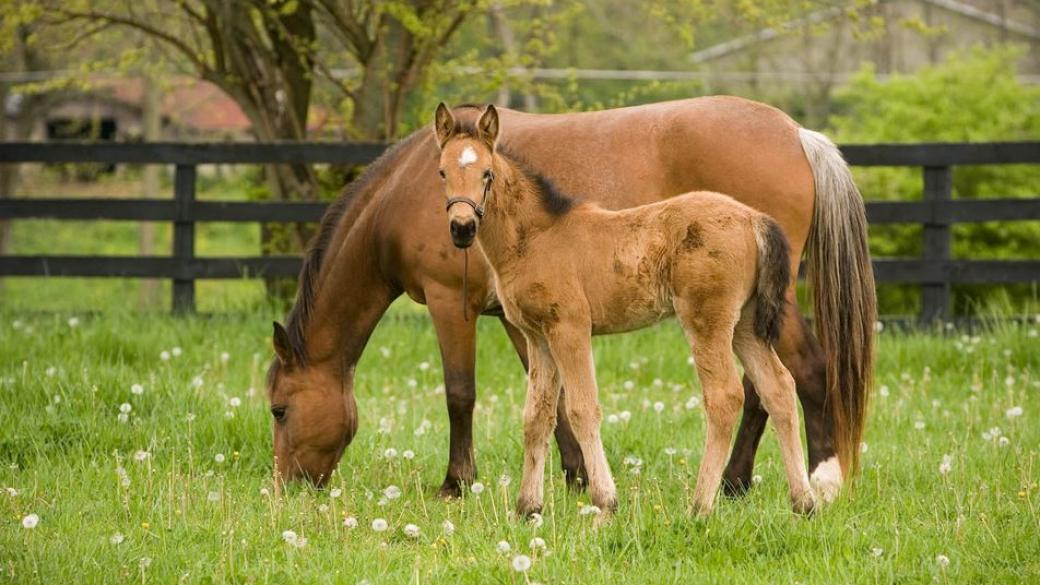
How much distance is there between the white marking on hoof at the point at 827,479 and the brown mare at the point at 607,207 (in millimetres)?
15

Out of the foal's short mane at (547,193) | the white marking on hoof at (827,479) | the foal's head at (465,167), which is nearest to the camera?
the foal's head at (465,167)

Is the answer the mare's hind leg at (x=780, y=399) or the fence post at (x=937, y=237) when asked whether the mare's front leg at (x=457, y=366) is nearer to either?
the mare's hind leg at (x=780, y=399)

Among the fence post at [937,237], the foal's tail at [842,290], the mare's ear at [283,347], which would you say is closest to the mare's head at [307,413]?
the mare's ear at [283,347]

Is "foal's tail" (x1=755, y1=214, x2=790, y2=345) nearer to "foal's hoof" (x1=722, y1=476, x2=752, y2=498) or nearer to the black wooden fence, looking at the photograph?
"foal's hoof" (x1=722, y1=476, x2=752, y2=498)

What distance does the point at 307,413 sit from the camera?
5.92 metres

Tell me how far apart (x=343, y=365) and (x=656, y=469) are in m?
1.64

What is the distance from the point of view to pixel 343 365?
612cm

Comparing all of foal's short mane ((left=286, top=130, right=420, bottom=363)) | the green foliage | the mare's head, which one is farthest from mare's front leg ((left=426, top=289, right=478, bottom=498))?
the green foliage

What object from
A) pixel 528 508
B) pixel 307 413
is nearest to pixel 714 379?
pixel 528 508

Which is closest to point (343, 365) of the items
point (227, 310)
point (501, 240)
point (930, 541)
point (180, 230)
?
point (501, 240)

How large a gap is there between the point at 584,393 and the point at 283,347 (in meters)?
1.88

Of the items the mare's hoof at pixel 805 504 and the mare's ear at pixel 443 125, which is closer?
the mare's ear at pixel 443 125

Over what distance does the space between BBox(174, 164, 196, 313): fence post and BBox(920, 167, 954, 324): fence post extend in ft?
20.7

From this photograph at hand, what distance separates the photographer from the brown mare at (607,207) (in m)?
5.57
